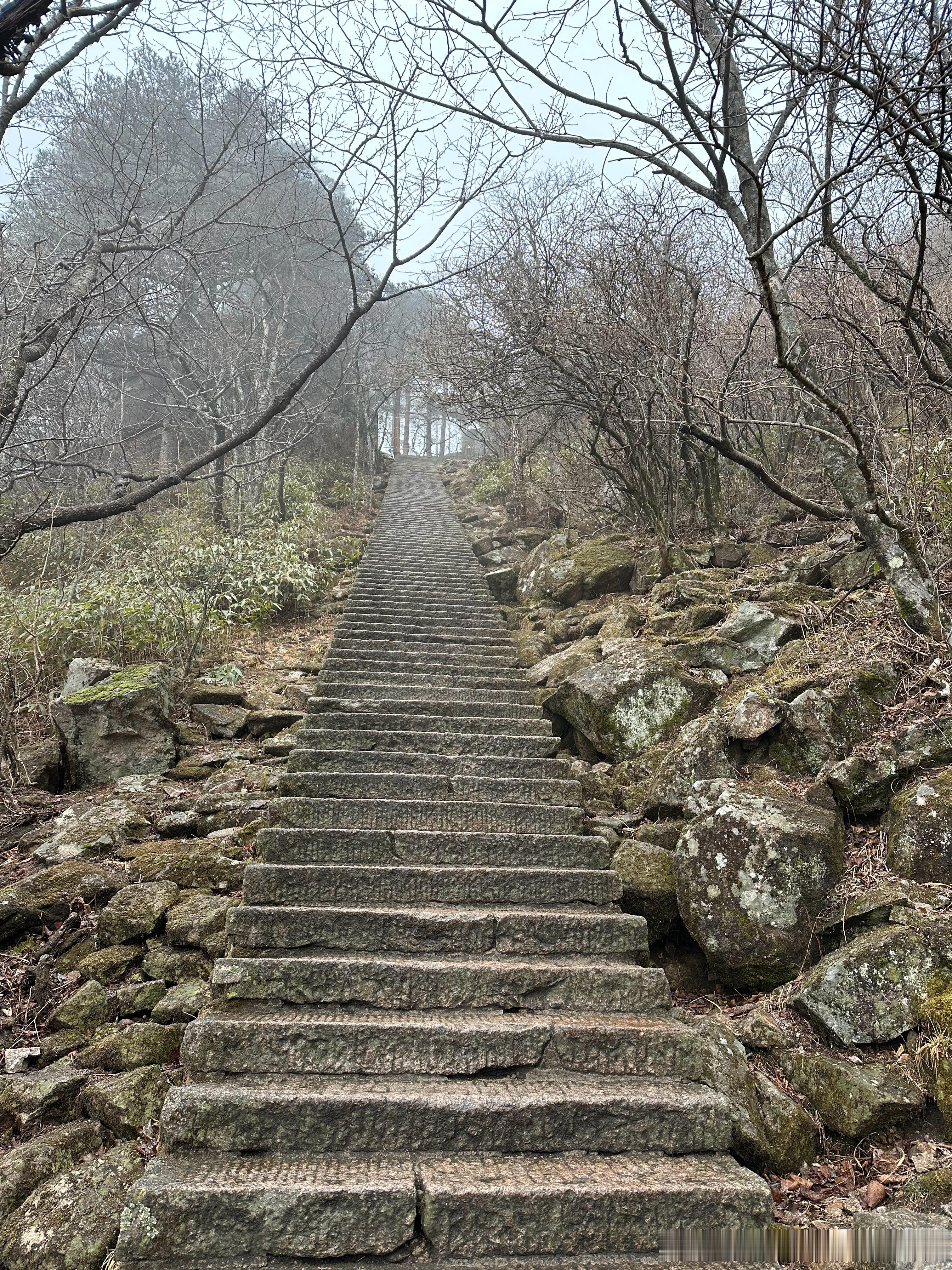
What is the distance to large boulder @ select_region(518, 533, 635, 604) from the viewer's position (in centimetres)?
738

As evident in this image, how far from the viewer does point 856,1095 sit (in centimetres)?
270

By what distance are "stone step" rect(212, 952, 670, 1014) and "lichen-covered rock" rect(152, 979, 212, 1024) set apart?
13cm

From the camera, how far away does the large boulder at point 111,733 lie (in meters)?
5.12

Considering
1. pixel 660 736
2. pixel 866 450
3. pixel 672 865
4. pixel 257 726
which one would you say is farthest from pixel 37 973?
pixel 866 450

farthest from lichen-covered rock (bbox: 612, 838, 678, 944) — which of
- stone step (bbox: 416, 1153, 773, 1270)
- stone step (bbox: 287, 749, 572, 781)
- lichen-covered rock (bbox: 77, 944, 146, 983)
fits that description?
lichen-covered rock (bbox: 77, 944, 146, 983)

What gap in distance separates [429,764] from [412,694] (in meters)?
0.98

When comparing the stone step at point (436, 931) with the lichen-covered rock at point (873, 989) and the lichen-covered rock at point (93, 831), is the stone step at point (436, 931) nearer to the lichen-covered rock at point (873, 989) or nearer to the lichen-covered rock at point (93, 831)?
the lichen-covered rock at point (873, 989)

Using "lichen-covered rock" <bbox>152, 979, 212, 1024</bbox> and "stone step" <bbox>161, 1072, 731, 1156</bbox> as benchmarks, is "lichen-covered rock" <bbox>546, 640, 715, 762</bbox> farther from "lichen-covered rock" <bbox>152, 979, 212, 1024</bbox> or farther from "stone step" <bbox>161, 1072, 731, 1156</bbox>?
"lichen-covered rock" <bbox>152, 979, 212, 1024</bbox>

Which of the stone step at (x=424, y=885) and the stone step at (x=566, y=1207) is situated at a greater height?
the stone step at (x=424, y=885)

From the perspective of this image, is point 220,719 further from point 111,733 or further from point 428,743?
point 428,743

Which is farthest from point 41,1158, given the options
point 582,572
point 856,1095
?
point 582,572

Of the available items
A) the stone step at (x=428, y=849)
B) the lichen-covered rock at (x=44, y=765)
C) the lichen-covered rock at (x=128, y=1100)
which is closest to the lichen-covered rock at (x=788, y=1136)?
the stone step at (x=428, y=849)

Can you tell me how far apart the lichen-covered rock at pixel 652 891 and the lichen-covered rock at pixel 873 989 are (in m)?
0.84

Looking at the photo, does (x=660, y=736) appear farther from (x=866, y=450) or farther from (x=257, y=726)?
(x=257, y=726)
